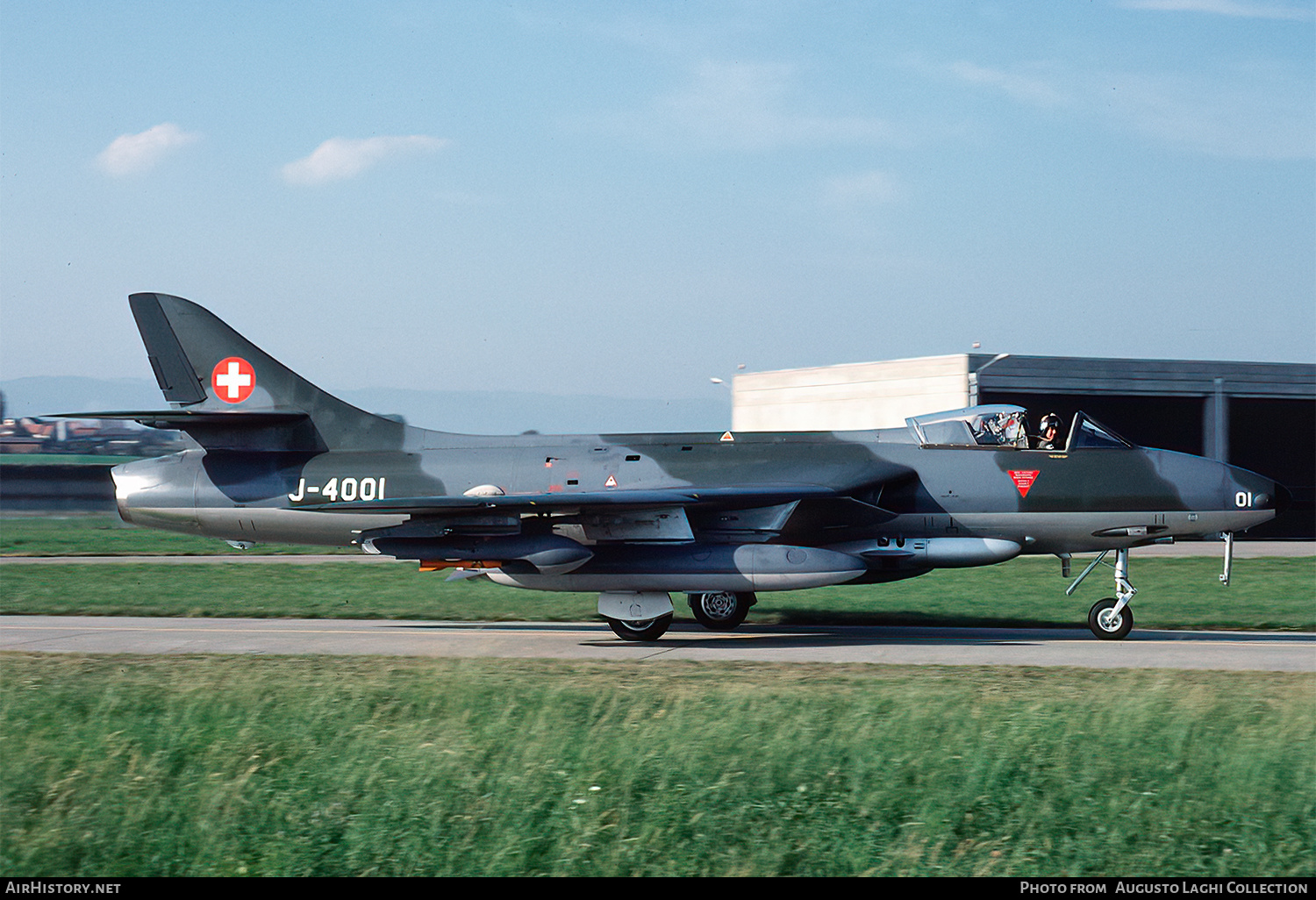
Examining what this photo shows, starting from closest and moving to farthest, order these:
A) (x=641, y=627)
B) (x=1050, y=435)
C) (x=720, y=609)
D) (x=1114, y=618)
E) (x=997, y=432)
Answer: (x=1114, y=618) < (x=641, y=627) < (x=1050, y=435) < (x=997, y=432) < (x=720, y=609)

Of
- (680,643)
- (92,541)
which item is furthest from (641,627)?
(92,541)

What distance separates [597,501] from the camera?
49.6 ft

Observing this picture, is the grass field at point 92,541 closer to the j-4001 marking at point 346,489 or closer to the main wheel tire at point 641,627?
the j-4001 marking at point 346,489

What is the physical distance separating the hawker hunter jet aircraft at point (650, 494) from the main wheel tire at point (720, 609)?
0.04 m

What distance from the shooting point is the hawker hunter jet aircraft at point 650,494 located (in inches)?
614

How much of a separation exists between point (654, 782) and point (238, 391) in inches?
501

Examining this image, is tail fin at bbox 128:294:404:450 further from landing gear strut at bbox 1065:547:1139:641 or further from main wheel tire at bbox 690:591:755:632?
landing gear strut at bbox 1065:547:1139:641

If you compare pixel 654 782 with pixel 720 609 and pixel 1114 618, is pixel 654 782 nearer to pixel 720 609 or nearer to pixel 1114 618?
pixel 720 609

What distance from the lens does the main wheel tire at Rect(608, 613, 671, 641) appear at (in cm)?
1588

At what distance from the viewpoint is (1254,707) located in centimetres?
949

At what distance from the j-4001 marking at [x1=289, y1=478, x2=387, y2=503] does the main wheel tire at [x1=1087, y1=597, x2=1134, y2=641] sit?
9.96 m

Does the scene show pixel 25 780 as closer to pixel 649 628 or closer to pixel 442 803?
pixel 442 803

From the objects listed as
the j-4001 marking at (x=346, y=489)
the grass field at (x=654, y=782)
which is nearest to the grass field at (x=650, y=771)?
the grass field at (x=654, y=782)
